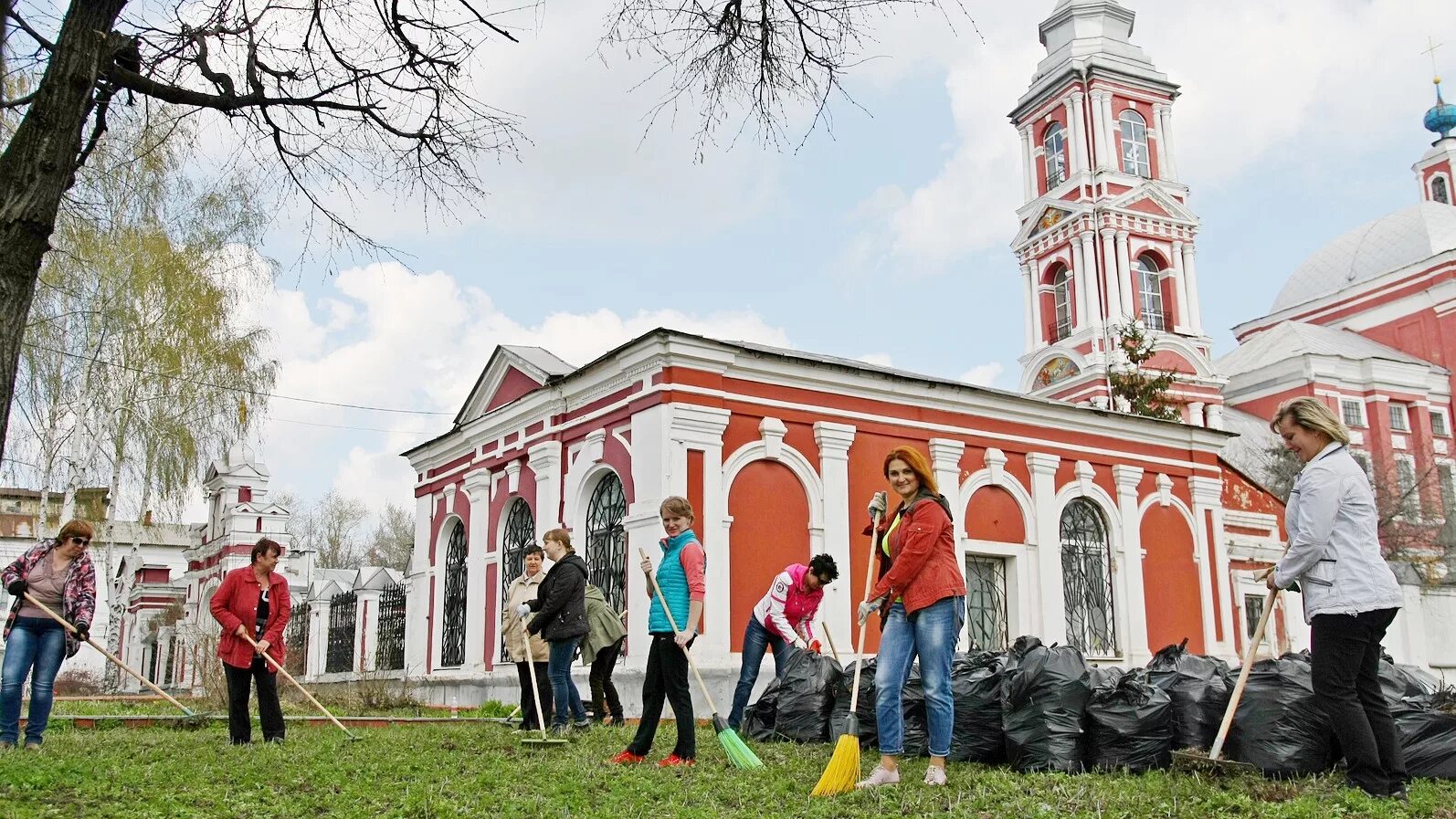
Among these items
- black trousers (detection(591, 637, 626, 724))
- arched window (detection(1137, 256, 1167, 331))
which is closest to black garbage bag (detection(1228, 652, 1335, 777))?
black trousers (detection(591, 637, 626, 724))

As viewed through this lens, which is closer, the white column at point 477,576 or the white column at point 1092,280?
the white column at point 477,576

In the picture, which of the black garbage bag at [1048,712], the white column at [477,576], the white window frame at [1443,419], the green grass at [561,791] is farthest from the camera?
the white window frame at [1443,419]

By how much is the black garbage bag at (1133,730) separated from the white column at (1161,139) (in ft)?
108

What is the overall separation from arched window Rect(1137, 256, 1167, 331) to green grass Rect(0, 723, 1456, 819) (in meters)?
30.1

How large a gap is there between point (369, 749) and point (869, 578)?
12.5 ft

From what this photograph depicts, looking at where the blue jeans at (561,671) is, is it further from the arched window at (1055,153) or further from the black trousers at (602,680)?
the arched window at (1055,153)

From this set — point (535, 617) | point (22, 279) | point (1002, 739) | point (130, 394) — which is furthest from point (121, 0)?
point (130, 394)

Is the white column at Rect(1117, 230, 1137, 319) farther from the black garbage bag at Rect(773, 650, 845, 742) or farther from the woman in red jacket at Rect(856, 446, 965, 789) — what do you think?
the woman in red jacket at Rect(856, 446, 965, 789)

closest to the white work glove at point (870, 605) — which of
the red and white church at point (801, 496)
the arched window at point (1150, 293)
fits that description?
the red and white church at point (801, 496)

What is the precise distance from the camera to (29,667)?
845 cm

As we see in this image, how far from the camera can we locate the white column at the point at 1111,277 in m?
34.2

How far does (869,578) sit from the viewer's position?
263 inches

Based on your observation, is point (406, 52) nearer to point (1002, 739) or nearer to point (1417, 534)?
point (1002, 739)

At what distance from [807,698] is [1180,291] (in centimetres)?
3014
